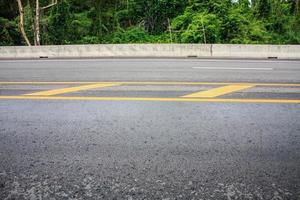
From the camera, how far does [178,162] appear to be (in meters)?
2.83

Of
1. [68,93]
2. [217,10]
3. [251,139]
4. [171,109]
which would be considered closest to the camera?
[251,139]

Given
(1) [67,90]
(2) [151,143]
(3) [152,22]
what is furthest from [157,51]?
(3) [152,22]

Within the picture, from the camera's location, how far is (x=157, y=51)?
49.7ft

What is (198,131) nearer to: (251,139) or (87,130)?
(251,139)

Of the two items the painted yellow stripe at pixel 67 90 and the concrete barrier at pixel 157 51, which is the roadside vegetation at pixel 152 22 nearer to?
the concrete barrier at pixel 157 51

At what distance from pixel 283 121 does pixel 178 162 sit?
191 centimetres

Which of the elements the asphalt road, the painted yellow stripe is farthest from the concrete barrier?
the asphalt road

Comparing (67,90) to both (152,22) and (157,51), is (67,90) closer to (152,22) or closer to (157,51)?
(157,51)

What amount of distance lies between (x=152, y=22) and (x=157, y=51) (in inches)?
664

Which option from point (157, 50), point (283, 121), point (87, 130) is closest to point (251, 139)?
point (283, 121)

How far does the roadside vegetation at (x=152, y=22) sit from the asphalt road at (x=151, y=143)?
19.4m

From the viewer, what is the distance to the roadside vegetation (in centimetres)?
2478

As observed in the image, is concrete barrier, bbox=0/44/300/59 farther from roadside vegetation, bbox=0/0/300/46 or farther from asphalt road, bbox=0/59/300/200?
asphalt road, bbox=0/59/300/200

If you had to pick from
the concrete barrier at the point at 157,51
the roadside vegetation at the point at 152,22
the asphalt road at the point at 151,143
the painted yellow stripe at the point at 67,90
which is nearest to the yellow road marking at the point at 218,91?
the asphalt road at the point at 151,143
